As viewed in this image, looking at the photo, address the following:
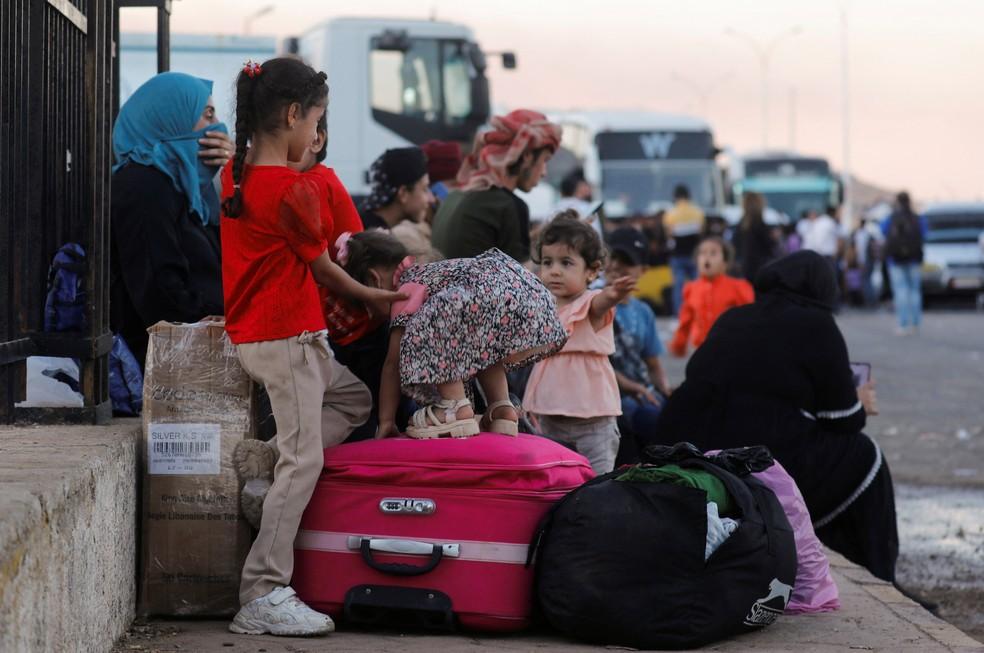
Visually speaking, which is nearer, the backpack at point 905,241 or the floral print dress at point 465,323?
the floral print dress at point 465,323

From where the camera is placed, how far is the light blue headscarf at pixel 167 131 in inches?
209

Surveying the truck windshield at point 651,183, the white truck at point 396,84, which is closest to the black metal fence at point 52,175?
the white truck at point 396,84

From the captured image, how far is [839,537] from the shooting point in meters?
6.39

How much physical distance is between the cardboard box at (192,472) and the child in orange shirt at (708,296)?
5.59 metres

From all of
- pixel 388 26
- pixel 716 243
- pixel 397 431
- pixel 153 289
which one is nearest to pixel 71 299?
pixel 153 289

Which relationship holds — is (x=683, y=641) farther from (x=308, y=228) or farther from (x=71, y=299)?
(x=71, y=299)

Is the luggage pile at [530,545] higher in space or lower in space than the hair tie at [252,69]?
lower

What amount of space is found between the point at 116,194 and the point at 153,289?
373mm

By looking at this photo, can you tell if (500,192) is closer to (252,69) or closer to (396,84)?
(252,69)

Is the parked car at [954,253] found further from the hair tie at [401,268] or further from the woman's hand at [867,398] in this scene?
the hair tie at [401,268]

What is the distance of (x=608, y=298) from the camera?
5906mm

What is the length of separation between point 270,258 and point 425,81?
593 inches

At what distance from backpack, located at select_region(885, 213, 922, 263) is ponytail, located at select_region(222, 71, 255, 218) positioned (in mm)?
18193

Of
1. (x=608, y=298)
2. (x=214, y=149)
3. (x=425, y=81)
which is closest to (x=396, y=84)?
Result: (x=425, y=81)
